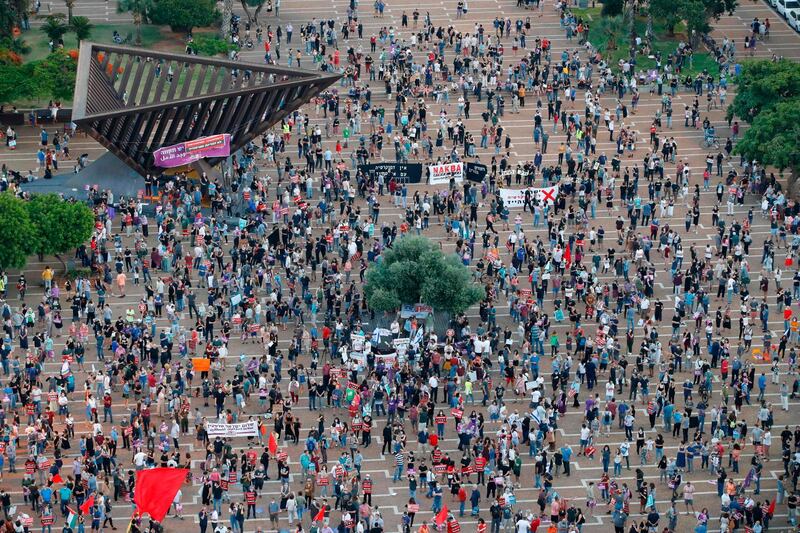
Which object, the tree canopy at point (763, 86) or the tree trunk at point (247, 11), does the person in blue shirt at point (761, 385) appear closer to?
the tree canopy at point (763, 86)

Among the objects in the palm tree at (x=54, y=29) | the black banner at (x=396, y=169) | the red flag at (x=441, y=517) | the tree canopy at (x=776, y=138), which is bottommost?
the red flag at (x=441, y=517)

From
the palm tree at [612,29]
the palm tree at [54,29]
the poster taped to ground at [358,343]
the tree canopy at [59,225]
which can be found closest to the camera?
the poster taped to ground at [358,343]

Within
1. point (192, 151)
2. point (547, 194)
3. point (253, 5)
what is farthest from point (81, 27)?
point (547, 194)

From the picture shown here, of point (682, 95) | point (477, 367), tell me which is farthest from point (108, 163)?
point (682, 95)

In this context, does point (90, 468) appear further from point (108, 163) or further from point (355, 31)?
point (355, 31)

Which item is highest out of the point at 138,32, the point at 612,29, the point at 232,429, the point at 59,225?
the point at 612,29

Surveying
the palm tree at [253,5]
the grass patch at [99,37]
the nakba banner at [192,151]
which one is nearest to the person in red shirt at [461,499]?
the nakba banner at [192,151]

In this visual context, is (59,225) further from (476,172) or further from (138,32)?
(138,32)
